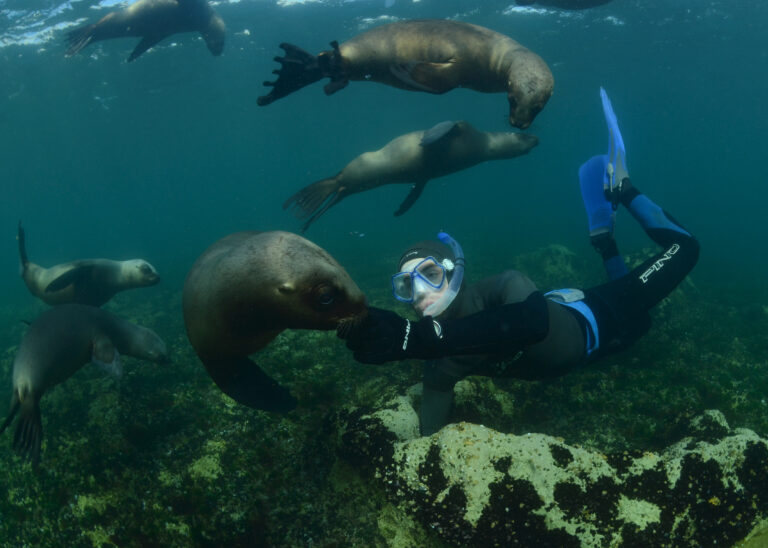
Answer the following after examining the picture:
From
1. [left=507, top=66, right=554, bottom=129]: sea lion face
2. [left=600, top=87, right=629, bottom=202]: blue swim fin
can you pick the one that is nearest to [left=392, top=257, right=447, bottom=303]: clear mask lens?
[left=507, top=66, right=554, bottom=129]: sea lion face

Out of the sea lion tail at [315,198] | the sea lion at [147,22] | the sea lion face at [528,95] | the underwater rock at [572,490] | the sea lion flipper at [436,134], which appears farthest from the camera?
the sea lion at [147,22]

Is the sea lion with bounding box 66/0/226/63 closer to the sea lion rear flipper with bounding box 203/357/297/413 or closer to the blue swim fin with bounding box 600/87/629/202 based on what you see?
the blue swim fin with bounding box 600/87/629/202

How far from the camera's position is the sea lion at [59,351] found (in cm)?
397

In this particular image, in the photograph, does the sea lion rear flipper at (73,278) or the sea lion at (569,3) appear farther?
the sea lion at (569,3)

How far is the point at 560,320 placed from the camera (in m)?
3.65

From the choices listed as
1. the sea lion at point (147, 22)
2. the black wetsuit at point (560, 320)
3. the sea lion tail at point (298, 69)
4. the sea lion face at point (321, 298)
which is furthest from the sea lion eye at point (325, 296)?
the sea lion at point (147, 22)

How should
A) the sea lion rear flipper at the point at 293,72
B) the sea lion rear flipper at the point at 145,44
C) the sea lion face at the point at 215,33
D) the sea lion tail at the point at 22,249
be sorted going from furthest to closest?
the sea lion face at the point at 215,33
the sea lion rear flipper at the point at 145,44
the sea lion tail at the point at 22,249
the sea lion rear flipper at the point at 293,72

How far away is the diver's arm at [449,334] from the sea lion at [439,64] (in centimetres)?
233

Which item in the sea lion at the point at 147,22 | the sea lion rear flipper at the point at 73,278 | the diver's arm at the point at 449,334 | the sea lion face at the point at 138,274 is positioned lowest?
the sea lion face at the point at 138,274

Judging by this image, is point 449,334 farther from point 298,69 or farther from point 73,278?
point 73,278

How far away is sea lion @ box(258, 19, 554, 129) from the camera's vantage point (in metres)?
4.33

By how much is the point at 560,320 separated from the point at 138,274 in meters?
7.15

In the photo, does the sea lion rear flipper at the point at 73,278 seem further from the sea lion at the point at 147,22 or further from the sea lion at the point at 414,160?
the sea lion at the point at 147,22

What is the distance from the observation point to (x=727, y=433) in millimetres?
2990
